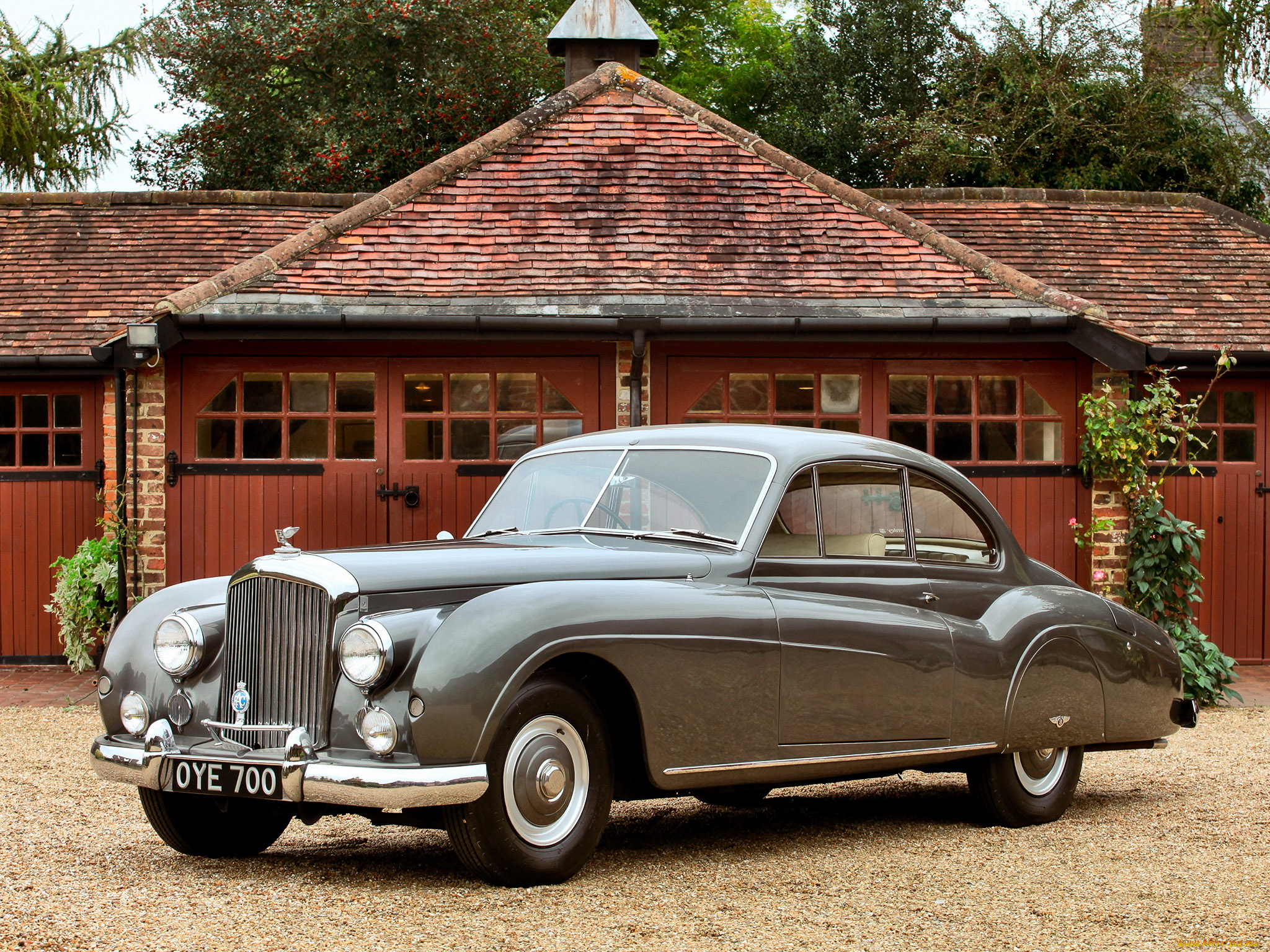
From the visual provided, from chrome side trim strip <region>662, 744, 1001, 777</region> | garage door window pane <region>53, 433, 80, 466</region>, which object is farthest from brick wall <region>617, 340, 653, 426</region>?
chrome side trim strip <region>662, 744, 1001, 777</region>

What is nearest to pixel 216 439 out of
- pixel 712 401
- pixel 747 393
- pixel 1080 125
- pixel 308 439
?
pixel 308 439

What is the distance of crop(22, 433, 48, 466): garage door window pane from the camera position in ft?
40.2

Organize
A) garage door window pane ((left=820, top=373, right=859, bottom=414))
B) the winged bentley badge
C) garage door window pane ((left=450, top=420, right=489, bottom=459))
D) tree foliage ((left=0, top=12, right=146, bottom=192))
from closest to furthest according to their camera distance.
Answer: the winged bentley badge
garage door window pane ((left=450, top=420, right=489, bottom=459))
garage door window pane ((left=820, top=373, right=859, bottom=414))
tree foliage ((left=0, top=12, right=146, bottom=192))

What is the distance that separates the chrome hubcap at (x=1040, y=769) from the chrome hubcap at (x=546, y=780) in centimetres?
229

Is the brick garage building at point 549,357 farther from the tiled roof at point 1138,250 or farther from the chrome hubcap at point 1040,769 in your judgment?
the chrome hubcap at point 1040,769

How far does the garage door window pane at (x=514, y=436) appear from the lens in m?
11.0

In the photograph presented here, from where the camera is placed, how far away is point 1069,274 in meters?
12.7

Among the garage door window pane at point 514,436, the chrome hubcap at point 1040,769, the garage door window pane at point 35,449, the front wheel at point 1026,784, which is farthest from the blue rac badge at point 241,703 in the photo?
the garage door window pane at point 35,449

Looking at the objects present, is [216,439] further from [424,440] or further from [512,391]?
[512,391]

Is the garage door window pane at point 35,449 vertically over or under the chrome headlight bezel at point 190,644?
over

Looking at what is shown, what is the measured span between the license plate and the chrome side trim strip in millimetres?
1280

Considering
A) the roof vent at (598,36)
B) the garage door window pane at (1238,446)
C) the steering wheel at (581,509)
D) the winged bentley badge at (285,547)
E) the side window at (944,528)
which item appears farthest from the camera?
the roof vent at (598,36)

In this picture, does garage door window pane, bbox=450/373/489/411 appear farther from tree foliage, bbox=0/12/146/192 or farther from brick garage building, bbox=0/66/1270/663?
tree foliage, bbox=0/12/146/192

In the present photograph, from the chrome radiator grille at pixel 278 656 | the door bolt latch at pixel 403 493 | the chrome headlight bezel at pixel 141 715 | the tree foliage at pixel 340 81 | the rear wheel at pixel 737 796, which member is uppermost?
the tree foliage at pixel 340 81
